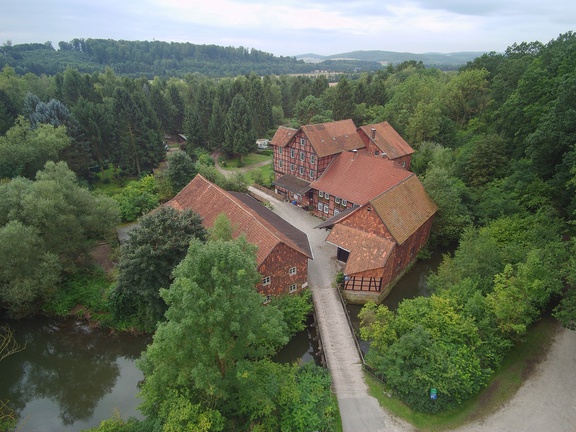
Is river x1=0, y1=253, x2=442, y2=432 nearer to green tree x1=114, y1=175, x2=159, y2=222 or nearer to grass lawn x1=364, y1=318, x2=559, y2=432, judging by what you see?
grass lawn x1=364, y1=318, x2=559, y2=432

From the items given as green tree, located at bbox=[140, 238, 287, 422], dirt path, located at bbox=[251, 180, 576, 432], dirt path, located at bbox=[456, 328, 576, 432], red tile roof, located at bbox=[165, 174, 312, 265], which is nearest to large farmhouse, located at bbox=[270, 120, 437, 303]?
red tile roof, located at bbox=[165, 174, 312, 265]

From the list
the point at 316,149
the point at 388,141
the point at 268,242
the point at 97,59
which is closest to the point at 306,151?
the point at 316,149

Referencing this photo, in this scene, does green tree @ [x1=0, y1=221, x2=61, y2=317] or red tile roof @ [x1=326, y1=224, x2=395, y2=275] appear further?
red tile roof @ [x1=326, y1=224, x2=395, y2=275]

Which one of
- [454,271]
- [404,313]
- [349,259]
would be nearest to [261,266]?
[349,259]

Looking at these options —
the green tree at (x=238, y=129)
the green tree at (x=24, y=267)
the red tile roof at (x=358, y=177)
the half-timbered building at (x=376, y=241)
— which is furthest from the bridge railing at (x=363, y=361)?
the green tree at (x=238, y=129)

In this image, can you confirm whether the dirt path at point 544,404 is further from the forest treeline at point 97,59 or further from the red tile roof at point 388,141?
the forest treeline at point 97,59

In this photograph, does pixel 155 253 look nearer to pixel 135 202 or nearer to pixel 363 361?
pixel 363 361
